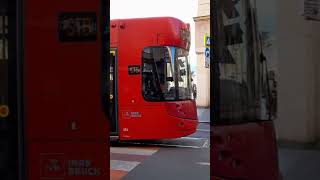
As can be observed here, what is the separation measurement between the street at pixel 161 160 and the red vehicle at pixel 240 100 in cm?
620

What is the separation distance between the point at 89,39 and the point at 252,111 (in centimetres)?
112

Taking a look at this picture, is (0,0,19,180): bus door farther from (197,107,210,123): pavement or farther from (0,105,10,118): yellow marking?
(197,107,210,123): pavement

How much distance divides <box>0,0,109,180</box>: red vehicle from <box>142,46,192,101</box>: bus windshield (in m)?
8.90

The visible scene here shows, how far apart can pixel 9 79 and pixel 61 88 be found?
1.06 ft

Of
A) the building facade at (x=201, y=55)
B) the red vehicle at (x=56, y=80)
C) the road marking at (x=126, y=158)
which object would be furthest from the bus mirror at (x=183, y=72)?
the building facade at (x=201, y=55)

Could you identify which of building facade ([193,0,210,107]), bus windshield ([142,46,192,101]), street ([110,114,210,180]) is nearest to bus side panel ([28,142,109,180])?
street ([110,114,210,180])

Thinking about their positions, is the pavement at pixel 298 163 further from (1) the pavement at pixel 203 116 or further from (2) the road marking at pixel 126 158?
(1) the pavement at pixel 203 116

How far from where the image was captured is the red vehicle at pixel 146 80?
39.7 feet

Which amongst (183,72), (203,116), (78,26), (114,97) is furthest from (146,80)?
(203,116)

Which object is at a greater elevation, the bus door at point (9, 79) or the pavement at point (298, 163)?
the bus door at point (9, 79)

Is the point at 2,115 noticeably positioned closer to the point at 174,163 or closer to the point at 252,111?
the point at 252,111

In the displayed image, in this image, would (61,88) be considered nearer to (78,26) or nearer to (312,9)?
(78,26)

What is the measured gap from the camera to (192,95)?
13.1 m

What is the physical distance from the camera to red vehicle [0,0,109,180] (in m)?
3.06
